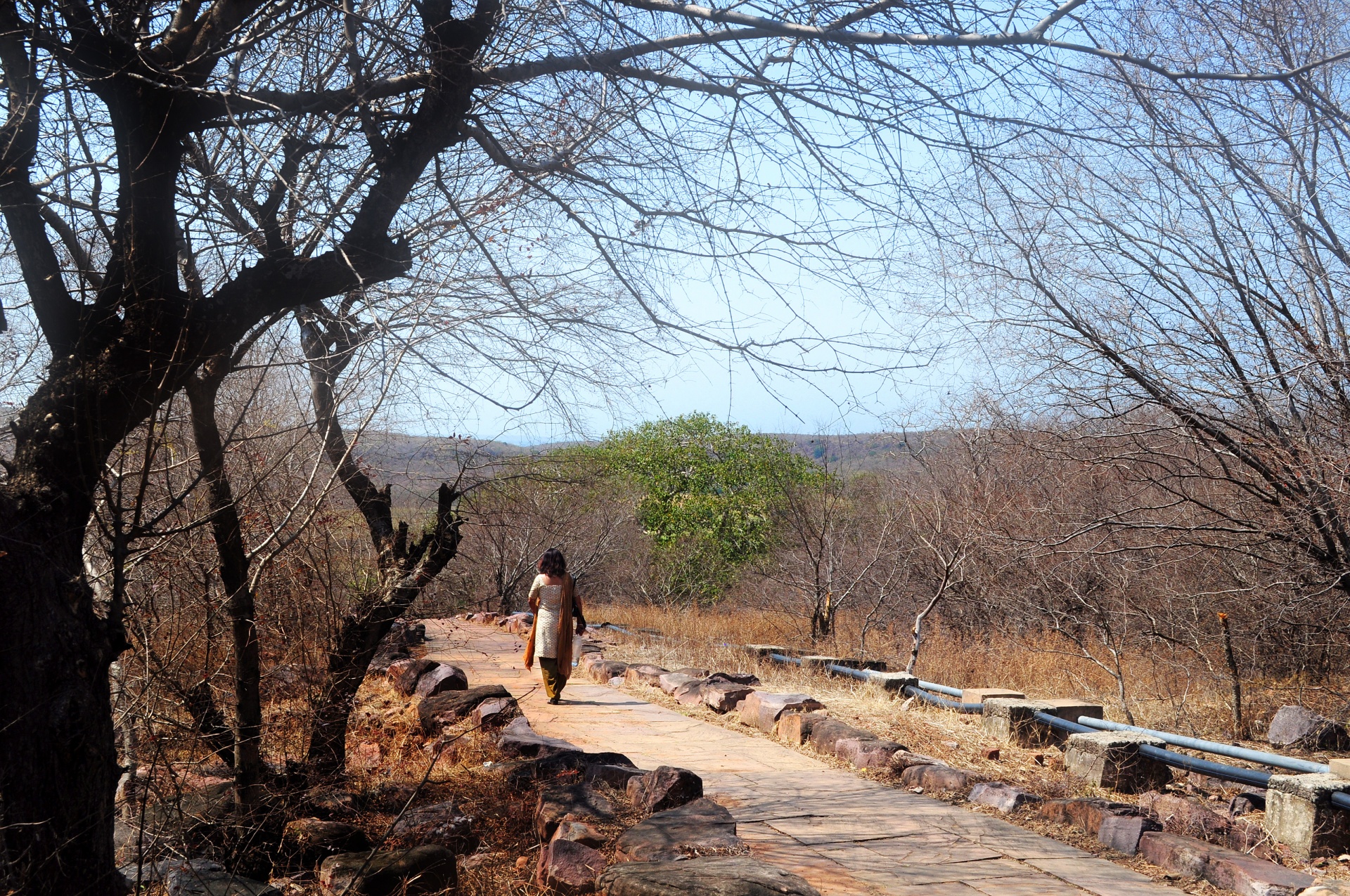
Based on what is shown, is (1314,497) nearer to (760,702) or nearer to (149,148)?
(760,702)

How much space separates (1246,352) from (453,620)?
40.1 ft

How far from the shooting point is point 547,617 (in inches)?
372

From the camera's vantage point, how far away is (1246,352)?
27.1 ft

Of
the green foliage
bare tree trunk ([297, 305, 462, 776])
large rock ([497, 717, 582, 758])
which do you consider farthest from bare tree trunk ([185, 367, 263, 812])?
the green foliage

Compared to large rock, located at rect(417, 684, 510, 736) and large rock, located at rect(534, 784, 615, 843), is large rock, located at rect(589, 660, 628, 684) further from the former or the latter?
large rock, located at rect(534, 784, 615, 843)

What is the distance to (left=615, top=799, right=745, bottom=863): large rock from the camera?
434cm

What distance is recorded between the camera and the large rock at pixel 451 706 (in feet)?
26.9

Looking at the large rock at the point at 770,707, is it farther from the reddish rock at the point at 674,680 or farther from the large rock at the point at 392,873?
the large rock at the point at 392,873

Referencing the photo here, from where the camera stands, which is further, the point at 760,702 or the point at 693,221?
the point at 760,702

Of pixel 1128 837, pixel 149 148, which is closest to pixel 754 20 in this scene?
pixel 149 148

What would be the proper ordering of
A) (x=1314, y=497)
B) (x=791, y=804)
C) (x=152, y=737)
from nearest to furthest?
1. (x=152, y=737)
2. (x=791, y=804)
3. (x=1314, y=497)

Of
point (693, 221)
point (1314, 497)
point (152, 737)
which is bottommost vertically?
point (152, 737)

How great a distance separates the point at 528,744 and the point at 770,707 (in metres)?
2.33

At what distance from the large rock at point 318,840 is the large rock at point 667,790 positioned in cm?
144
